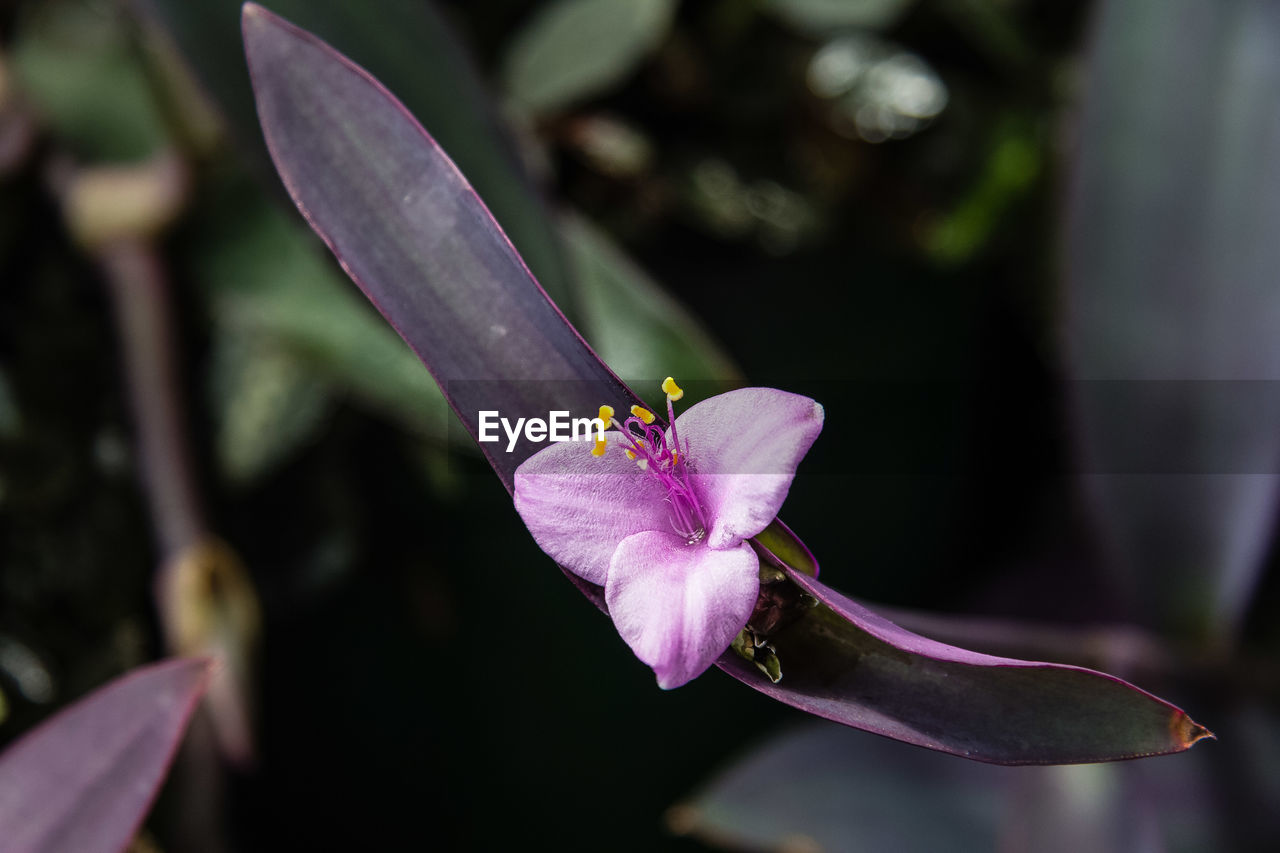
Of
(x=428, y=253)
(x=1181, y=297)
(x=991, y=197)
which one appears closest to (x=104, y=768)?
(x=428, y=253)

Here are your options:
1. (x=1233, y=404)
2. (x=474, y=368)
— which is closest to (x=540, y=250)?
(x=474, y=368)

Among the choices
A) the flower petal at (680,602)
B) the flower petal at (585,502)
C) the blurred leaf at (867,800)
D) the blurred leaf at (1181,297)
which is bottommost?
the blurred leaf at (867,800)

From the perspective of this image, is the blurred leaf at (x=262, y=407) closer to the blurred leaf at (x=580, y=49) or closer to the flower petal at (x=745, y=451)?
the blurred leaf at (x=580, y=49)

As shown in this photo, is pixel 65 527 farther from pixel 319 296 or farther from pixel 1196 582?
pixel 1196 582

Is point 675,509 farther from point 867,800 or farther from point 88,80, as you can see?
point 88,80

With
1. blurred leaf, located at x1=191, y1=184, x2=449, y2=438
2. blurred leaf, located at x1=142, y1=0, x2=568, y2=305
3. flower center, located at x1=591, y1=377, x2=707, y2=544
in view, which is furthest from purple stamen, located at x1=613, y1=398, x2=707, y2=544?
blurred leaf, located at x1=191, y1=184, x2=449, y2=438

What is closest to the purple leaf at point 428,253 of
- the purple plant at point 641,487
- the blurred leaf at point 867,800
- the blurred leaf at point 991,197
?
the purple plant at point 641,487
